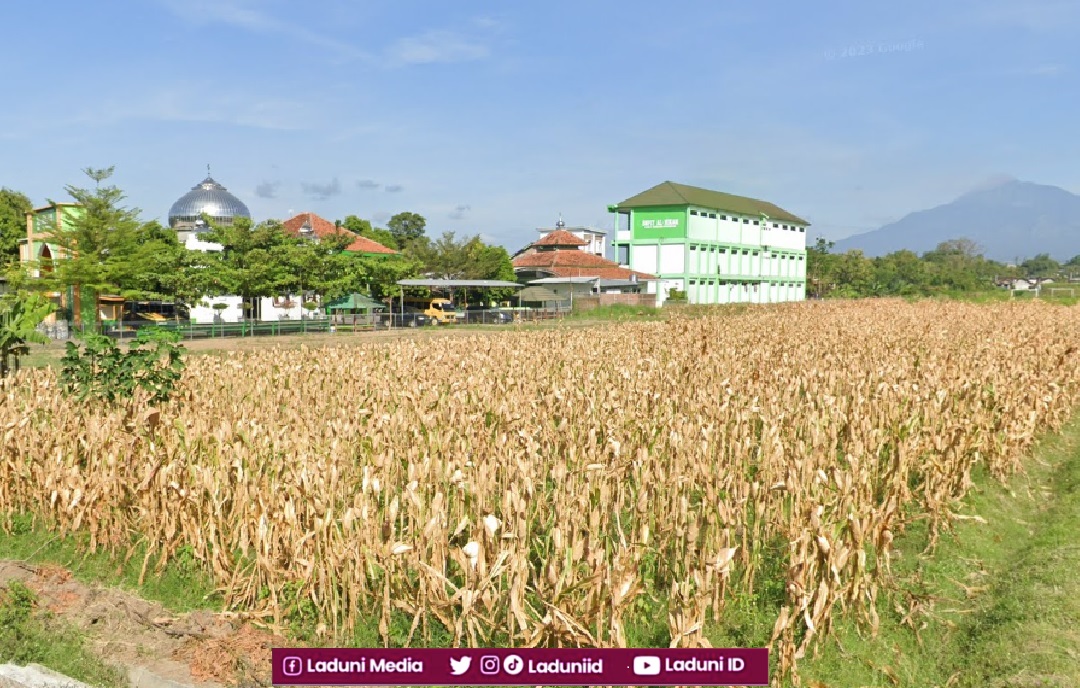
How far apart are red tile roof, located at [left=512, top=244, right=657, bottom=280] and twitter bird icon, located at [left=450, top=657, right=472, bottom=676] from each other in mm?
71734

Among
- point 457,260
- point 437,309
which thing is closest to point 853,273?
point 457,260

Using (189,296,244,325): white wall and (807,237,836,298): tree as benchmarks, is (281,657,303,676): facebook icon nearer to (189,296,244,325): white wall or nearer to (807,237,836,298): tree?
(189,296,244,325): white wall

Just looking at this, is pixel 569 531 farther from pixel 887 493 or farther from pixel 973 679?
pixel 887 493

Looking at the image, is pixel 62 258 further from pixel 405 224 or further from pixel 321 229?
pixel 405 224

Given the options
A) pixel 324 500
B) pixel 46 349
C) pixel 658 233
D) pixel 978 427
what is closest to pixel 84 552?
pixel 324 500

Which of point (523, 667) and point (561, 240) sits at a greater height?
point (561, 240)

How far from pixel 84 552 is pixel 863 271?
121m

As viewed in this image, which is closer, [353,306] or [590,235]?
[353,306]

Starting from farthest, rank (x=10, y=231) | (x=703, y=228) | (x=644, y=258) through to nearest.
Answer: (x=644, y=258)
(x=703, y=228)
(x=10, y=231)

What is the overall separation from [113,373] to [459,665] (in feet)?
35.6

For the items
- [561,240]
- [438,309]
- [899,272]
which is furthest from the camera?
[899,272]

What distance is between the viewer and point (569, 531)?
298 inches

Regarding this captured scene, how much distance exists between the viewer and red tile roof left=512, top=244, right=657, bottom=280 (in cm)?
8019

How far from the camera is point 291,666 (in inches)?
249
